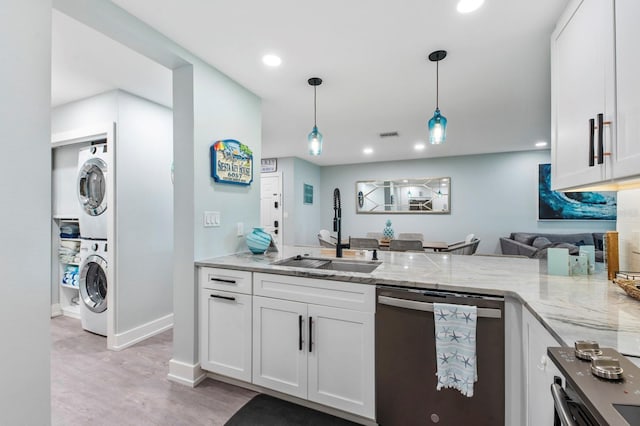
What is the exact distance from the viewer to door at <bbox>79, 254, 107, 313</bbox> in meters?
2.95

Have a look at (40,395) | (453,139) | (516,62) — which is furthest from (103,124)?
(453,139)

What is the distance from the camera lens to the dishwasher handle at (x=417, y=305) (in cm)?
134

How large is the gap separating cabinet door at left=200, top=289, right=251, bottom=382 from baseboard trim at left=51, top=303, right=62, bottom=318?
268 centimetres

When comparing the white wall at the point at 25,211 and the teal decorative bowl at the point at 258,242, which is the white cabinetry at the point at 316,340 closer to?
the teal decorative bowl at the point at 258,242

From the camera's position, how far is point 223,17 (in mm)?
1722

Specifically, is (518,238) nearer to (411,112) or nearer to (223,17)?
(411,112)

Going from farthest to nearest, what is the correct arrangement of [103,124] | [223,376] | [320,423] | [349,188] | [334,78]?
[349,188], [103,124], [334,78], [223,376], [320,423]

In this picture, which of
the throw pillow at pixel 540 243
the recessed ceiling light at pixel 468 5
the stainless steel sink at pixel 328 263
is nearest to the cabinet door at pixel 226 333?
the stainless steel sink at pixel 328 263

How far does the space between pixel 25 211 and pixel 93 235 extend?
2275mm

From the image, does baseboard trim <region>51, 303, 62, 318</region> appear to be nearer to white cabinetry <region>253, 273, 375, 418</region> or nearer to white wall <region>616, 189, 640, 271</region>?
white cabinetry <region>253, 273, 375, 418</region>

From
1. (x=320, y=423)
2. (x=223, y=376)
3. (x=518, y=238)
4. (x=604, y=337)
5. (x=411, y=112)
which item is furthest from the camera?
(x=518, y=238)

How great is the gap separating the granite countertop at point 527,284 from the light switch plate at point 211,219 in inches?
10.7

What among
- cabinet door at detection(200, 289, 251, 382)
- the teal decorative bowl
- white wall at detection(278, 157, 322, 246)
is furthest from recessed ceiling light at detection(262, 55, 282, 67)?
white wall at detection(278, 157, 322, 246)

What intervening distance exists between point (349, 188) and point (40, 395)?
6123mm
